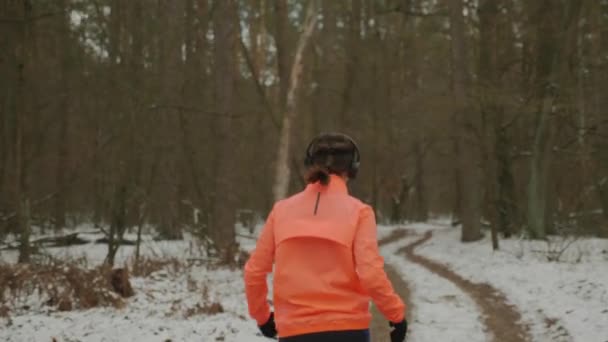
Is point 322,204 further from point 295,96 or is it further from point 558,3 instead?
point 558,3

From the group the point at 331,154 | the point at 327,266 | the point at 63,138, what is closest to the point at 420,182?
the point at 63,138

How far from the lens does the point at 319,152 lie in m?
3.17

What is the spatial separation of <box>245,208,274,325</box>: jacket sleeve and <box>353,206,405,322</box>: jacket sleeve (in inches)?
17.5

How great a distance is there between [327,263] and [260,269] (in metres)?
0.38

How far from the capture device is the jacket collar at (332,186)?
3111 mm

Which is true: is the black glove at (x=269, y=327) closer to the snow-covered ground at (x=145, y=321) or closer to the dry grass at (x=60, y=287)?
the snow-covered ground at (x=145, y=321)

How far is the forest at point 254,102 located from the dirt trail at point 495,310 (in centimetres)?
476

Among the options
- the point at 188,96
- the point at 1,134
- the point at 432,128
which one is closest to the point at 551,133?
the point at 432,128

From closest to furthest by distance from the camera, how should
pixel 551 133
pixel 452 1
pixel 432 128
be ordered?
pixel 551 133 → pixel 452 1 → pixel 432 128

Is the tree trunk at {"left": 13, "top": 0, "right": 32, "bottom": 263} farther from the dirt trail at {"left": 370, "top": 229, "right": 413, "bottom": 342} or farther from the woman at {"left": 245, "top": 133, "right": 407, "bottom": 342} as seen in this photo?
the woman at {"left": 245, "top": 133, "right": 407, "bottom": 342}

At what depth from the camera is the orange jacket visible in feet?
9.70

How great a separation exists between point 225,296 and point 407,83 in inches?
1143

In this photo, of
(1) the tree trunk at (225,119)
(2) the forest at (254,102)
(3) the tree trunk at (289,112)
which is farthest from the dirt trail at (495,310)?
(1) the tree trunk at (225,119)

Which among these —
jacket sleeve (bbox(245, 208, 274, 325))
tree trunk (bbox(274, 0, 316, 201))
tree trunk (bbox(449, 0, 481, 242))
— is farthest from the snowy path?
tree trunk (bbox(449, 0, 481, 242))
